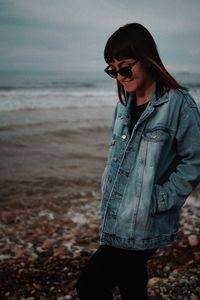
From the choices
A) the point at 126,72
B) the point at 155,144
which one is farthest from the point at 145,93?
the point at 155,144

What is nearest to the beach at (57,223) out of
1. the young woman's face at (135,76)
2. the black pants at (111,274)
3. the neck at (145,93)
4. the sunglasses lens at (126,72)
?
the black pants at (111,274)

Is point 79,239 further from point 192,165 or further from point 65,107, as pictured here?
point 65,107

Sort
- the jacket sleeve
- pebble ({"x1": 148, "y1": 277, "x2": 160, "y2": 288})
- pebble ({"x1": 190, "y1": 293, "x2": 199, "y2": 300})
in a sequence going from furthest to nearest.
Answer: pebble ({"x1": 148, "y1": 277, "x2": 160, "y2": 288}) < pebble ({"x1": 190, "y1": 293, "x2": 199, "y2": 300}) < the jacket sleeve

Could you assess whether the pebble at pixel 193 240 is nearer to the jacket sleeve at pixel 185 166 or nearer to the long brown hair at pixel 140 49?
the jacket sleeve at pixel 185 166

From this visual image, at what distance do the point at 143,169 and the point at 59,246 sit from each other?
288cm

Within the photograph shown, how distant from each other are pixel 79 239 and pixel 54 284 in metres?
1.20

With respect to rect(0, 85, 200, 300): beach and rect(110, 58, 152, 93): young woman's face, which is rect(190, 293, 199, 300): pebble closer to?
rect(0, 85, 200, 300): beach

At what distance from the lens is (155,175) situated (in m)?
2.36

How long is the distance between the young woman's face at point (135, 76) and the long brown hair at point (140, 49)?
38 mm

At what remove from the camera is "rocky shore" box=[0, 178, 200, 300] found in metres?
3.69

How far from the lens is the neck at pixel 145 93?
8.20 ft

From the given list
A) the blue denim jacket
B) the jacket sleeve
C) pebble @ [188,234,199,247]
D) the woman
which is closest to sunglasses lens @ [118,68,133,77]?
the woman

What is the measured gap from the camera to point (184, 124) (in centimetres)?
230

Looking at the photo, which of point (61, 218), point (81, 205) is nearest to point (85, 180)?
point (81, 205)
